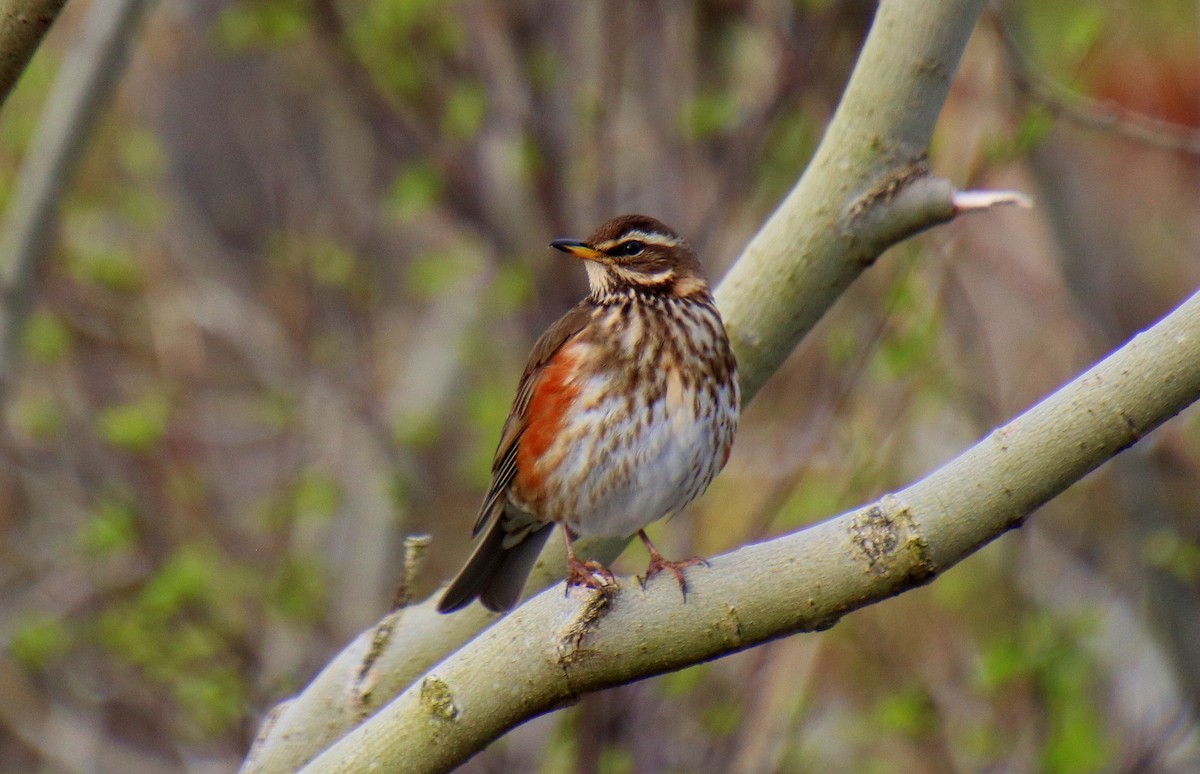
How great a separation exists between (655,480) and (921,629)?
5402 mm

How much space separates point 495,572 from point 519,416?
0.58 meters

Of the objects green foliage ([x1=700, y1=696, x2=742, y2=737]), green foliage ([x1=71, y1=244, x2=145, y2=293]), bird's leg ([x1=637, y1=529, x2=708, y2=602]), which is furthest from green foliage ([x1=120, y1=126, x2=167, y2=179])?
bird's leg ([x1=637, y1=529, x2=708, y2=602])

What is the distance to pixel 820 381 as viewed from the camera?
7238 mm

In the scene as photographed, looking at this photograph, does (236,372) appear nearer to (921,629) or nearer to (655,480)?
(921,629)

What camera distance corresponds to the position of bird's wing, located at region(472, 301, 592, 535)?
459 centimetres

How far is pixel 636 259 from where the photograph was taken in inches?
196

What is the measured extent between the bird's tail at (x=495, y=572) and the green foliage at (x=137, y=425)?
3.03 meters

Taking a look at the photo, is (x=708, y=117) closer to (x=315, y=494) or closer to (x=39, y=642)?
(x=315, y=494)

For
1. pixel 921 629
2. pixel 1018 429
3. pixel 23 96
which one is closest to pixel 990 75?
pixel 921 629

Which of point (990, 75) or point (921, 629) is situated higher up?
point (990, 75)

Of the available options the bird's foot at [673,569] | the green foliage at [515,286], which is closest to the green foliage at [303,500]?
the green foliage at [515,286]

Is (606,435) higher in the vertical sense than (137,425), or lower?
lower

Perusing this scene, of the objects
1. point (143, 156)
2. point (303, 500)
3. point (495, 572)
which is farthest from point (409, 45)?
point (495, 572)

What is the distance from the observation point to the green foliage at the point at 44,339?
7.49m
